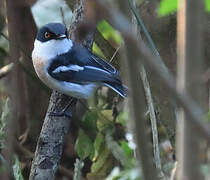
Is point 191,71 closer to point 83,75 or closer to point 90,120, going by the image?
point 90,120

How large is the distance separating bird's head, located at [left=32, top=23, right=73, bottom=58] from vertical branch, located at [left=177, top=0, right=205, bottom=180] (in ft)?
11.5

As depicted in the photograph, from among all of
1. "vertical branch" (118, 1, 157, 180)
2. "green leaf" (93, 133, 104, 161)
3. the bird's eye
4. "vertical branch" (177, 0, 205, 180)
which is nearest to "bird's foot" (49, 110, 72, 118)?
"green leaf" (93, 133, 104, 161)

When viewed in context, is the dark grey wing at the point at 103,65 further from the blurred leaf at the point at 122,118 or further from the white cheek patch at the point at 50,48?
the blurred leaf at the point at 122,118

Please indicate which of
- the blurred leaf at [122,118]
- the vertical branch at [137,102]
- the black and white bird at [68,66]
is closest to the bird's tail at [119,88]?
the black and white bird at [68,66]

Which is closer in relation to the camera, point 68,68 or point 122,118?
point 122,118

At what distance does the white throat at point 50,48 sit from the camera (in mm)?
4719

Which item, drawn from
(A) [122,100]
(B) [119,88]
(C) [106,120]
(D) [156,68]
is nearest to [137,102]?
(D) [156,68]

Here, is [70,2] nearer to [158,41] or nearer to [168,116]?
[158,41]

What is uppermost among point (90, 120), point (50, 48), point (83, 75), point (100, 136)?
point (50, 48)

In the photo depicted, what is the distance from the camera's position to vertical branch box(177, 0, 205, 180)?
3.18 feet

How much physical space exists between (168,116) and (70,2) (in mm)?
1479

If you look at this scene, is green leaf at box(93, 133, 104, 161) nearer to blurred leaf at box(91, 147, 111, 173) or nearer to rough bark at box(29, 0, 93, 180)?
blurred leaf at box(91, 147, 111, 173)

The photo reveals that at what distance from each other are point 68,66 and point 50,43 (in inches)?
12.5

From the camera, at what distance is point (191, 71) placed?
0.97 metres
